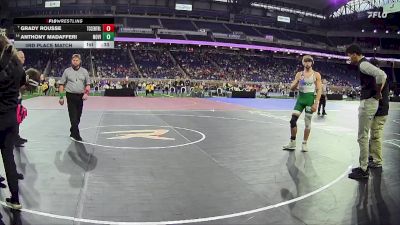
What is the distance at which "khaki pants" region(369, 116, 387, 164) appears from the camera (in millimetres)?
7320

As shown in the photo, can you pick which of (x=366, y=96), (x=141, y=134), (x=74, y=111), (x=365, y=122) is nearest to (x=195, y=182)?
(x=365, y=122)

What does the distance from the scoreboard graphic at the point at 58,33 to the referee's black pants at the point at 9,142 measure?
64.6 ft

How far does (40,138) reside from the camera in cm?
955

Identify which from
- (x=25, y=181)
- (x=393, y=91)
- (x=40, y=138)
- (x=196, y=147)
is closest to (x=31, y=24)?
(x=40, y=138)

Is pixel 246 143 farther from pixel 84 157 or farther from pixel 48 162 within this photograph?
pixel 48 162

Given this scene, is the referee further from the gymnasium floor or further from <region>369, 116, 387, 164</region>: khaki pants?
<region>369, 116, 387, 164</region>: khaki pants

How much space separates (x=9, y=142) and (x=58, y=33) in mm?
20492

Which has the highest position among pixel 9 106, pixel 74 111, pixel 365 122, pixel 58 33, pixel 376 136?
pixel 58 33

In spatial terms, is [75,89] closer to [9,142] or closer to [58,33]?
[9,142]

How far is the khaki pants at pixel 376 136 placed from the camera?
24.0 feet

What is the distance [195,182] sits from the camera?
577 centimetres

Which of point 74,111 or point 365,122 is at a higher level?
point 365,122

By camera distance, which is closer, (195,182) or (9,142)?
(9,142)

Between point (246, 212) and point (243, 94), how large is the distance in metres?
34.1
